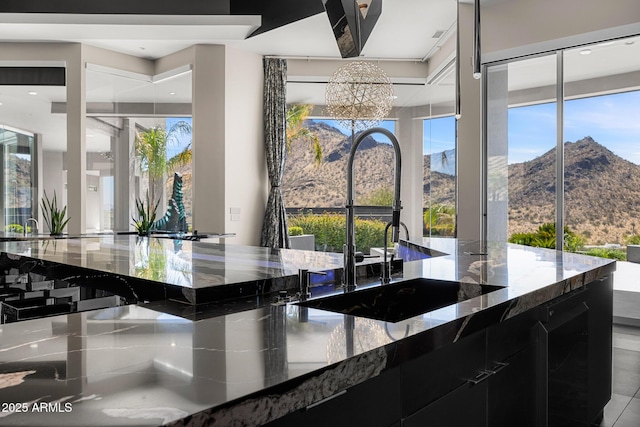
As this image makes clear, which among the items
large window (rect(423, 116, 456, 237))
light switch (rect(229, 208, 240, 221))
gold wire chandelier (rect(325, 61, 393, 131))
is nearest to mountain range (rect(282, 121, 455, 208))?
large window (rect(423, 116, 456, 237))

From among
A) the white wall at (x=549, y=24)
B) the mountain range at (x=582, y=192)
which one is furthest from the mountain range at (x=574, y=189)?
the white wall at (x=549, y=24)

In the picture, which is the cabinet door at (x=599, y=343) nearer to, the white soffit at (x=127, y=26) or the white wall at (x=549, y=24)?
the white wall at (x=549, y=24)

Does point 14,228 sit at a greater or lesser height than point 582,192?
lesser

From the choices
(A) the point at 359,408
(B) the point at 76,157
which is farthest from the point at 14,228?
(A) the point at 359,408

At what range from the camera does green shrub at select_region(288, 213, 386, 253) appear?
9.03 metres

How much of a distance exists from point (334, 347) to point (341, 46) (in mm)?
1827

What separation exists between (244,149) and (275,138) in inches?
20.4

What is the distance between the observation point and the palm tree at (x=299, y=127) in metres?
8.66

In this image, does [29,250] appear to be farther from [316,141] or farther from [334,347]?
[316,141]

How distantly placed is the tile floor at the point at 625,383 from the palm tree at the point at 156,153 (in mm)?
5766

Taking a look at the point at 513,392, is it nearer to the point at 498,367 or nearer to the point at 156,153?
the point at 498,367

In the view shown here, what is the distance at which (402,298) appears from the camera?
73.4 inches

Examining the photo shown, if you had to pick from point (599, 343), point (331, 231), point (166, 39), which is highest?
point (166, 39)

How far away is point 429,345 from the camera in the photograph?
1.09m
